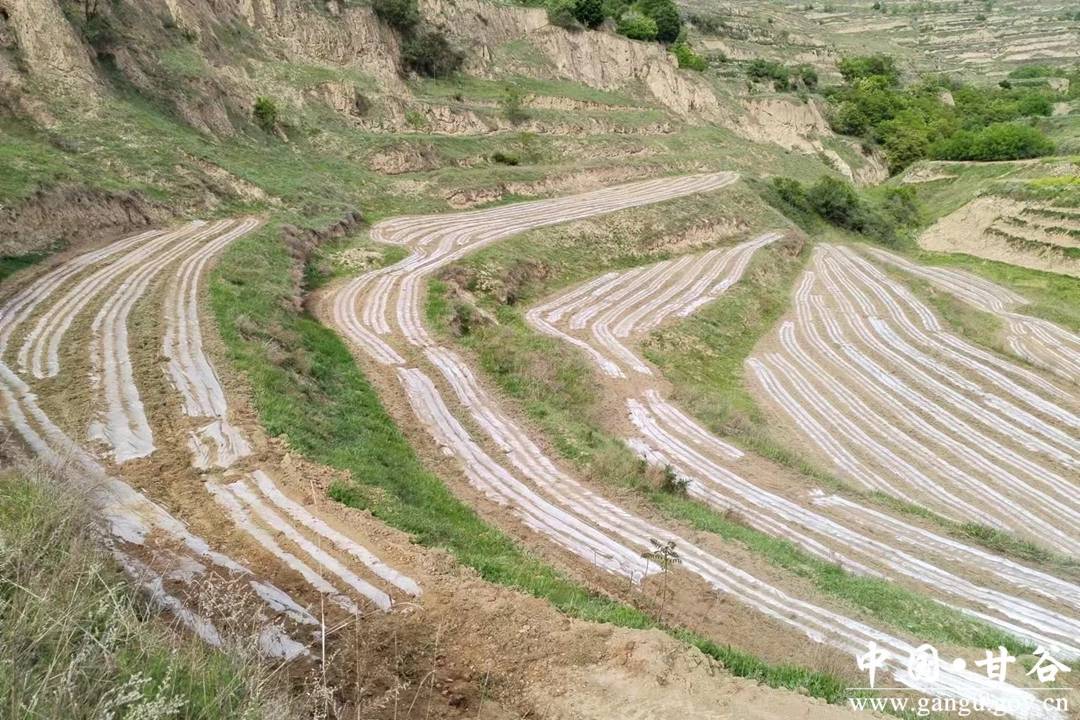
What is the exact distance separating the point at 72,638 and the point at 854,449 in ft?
95.6

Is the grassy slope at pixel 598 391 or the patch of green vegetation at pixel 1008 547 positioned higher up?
the grassy slope at pixel 598 391

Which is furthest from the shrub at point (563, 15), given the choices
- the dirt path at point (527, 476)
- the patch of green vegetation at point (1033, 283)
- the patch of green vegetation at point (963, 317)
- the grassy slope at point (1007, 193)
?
the dirt path at point (527, 476)

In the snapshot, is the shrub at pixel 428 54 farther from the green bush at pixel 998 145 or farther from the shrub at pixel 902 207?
the green bush at pixel 998 145

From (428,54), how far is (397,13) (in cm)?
522

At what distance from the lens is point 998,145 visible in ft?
293

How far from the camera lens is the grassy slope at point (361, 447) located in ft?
32.8

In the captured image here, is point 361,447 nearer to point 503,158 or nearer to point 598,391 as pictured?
point 598,391

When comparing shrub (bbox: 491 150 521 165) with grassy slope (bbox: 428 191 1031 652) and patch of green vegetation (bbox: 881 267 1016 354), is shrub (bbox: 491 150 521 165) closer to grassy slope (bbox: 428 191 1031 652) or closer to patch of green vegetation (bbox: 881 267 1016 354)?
grassy slope (bbox: 428 191 1031 652)

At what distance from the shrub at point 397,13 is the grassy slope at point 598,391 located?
39.7m

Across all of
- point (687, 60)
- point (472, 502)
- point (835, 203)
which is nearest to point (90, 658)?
point (472, 502)

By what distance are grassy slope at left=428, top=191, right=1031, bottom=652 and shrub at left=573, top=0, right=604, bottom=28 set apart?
56046 mm

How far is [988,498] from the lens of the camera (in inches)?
987

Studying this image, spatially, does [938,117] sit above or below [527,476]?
above

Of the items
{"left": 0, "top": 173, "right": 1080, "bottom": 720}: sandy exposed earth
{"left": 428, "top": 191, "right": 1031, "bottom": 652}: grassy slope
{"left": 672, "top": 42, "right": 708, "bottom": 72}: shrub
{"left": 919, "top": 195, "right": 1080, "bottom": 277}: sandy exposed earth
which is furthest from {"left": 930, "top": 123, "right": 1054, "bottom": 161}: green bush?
{"left": 0, "top": 173, "right": 1080, "bottom": 720}: sandy exposed earth
